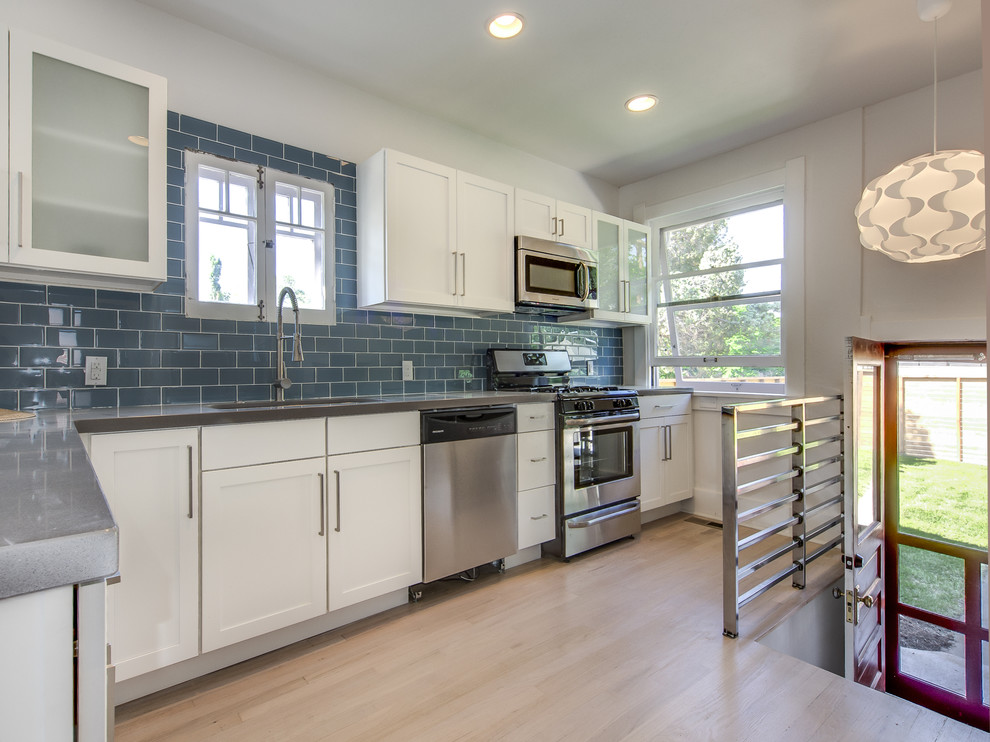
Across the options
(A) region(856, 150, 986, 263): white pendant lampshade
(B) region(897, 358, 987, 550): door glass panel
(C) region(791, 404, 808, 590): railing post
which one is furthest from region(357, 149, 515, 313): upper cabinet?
(B) region(897, 358, 987, 550): door glass panel

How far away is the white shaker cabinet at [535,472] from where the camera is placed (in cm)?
282

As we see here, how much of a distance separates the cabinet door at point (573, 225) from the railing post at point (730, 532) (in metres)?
1.83

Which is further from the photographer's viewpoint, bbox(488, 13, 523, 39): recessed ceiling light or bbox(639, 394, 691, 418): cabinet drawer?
bbox(639, 394, 691, 418): cabinet drawer

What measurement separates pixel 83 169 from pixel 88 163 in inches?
1.2

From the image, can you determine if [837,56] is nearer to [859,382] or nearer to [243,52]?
[859,382]

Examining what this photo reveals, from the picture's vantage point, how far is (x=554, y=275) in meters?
3.40

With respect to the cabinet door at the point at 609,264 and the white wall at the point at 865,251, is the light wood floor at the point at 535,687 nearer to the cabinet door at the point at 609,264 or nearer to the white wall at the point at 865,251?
the white wall at the point at 865,251

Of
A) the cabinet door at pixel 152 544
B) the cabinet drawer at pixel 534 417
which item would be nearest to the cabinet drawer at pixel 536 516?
the cabinet drawer at pixel 534 417

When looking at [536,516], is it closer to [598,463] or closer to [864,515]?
[598,463]

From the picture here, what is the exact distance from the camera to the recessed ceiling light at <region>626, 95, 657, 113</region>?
2978mm

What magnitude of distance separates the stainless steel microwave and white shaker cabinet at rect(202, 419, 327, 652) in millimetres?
1703

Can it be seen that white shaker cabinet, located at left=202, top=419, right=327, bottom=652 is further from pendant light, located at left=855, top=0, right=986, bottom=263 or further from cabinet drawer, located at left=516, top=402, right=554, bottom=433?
pendant light, located at left=855, top=0, right=986, bottom=263

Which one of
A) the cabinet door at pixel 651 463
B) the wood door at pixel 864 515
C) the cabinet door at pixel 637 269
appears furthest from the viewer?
the cabinet door at pixel 637 269

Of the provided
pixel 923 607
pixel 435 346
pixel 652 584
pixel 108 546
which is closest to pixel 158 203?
pixel 435 346
